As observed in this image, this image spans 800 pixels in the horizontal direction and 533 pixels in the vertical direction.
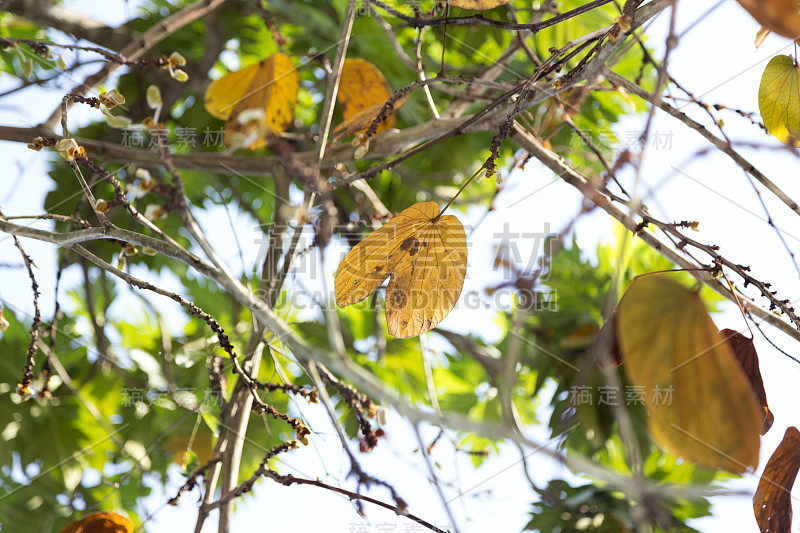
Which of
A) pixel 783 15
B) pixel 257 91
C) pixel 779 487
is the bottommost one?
pixel 779 487

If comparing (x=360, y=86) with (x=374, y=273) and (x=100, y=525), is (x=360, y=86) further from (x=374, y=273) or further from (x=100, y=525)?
(x=100, y=525)

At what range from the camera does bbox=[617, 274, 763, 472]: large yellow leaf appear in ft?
0.64

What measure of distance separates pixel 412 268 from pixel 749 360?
184 mm

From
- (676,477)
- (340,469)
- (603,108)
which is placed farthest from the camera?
(603,108)

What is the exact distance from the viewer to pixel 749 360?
0.26 metres

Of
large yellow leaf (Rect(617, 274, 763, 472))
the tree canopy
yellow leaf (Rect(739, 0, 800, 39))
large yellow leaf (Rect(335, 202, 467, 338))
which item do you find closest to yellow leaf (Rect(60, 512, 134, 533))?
the tree canopy

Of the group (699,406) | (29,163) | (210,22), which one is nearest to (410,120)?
(210,22)

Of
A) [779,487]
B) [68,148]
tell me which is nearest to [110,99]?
[68,148]

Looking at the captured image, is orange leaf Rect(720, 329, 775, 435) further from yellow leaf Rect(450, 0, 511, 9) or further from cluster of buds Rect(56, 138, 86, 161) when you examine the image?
cluster of buds Rect(56, 138, 86, 161)

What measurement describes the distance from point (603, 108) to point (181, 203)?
0.64 m

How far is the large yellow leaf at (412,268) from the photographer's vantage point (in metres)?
0.28

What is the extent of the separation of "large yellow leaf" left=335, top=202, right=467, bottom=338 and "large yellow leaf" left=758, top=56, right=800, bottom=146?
0.19 meters

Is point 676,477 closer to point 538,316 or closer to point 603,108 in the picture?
point 538,316

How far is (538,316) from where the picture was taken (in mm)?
646
